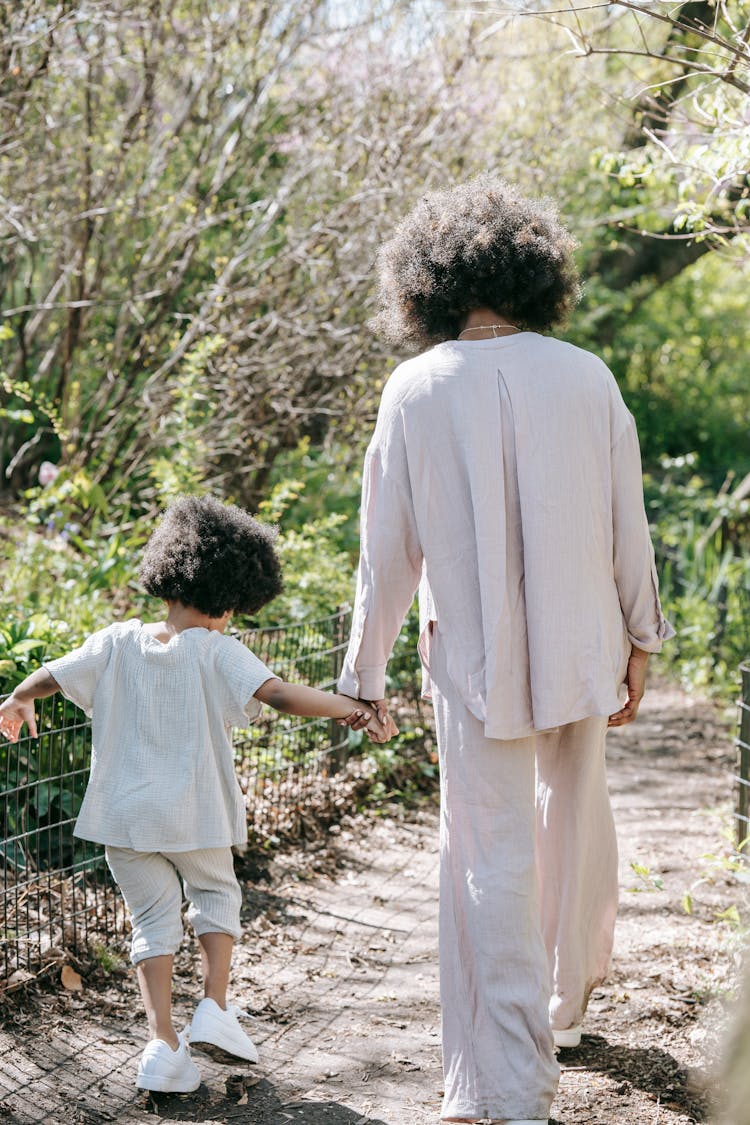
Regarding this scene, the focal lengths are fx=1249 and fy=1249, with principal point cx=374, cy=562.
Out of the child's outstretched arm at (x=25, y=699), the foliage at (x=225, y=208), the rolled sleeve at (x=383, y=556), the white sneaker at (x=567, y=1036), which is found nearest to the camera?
the rolled sleeve at (x=383, y=556)

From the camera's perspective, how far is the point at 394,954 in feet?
13.4

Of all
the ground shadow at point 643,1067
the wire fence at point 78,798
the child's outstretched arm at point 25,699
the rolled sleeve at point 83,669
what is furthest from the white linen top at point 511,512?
the wire fence at point 78,798

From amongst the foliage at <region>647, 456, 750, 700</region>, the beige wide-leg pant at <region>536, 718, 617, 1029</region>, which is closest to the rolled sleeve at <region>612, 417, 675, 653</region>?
the beige wide-leg pant at <region>536, 718, 617, 1029</region>

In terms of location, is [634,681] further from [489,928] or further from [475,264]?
[475,264]

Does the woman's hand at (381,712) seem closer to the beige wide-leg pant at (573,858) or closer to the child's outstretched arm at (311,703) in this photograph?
the child's outstretched arm at (311,703)

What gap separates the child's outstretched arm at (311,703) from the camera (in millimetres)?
2934

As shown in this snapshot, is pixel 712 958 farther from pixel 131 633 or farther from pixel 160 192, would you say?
pixel 160 192

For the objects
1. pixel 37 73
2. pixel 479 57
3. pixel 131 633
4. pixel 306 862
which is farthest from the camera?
pixel 479 57

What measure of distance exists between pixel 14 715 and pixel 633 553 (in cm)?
156

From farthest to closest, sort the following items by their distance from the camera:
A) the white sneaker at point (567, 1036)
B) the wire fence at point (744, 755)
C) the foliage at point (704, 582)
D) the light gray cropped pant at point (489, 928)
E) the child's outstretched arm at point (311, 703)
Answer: the foliage at point (704, 582) < the wire fence at point (744, 755) < the white sneaker at point (567, 1036) < the child's outstretched arm at point (311, 703) < the light gray cropped pant at point (489, 928)

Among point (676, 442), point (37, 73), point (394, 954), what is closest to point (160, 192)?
point (37, 73)

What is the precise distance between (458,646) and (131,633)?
2.83 feet

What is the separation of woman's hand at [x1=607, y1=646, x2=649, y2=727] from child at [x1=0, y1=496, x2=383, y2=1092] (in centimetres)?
63

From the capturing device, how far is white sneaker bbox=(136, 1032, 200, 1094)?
2.94m
